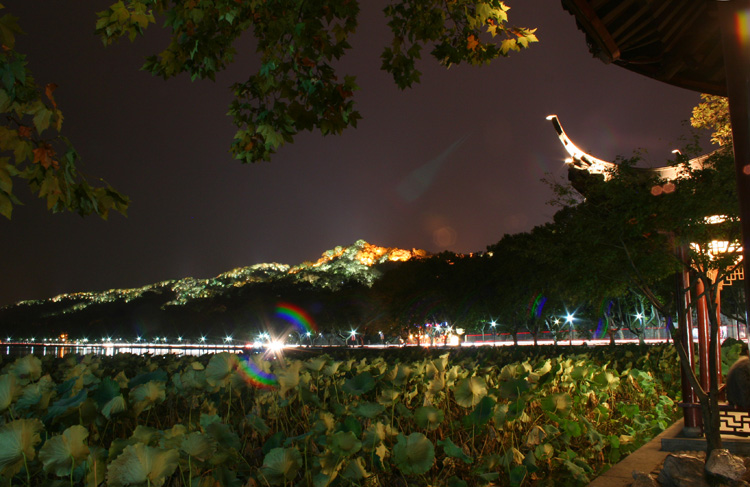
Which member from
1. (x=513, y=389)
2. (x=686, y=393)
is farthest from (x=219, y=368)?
(x=686, y=393)

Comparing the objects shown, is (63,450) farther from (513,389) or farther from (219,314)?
(219,314)

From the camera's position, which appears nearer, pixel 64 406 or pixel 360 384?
pixel 64 406

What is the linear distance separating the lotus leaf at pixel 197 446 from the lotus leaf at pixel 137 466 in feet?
0.94

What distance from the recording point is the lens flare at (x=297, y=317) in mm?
70125

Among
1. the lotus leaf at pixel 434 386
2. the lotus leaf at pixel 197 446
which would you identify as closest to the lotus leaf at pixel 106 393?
the lotus leaf at pixel 197 446

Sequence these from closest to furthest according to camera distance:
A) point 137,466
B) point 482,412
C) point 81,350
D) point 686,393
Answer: point 137,466, point 482,412, point 686,393, point 81,350

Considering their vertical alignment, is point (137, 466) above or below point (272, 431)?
above

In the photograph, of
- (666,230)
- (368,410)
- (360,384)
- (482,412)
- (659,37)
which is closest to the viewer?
(368,410)

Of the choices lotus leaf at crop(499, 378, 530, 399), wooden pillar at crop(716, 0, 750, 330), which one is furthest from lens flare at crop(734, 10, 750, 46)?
lotus leaf at crop(499, 378, 530, 399)

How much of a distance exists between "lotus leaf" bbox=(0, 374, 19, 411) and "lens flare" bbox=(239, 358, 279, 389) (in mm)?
1489

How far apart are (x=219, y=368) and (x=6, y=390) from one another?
48.2 inches

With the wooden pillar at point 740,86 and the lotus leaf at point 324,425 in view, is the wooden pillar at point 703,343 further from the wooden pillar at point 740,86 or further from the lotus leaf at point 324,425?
the lotus leaf at point 324,425

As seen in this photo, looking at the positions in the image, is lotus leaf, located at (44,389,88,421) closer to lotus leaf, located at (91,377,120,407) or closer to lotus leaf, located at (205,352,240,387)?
lotus leaf, located at (91,377,120,407)

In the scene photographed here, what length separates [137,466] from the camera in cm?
226
